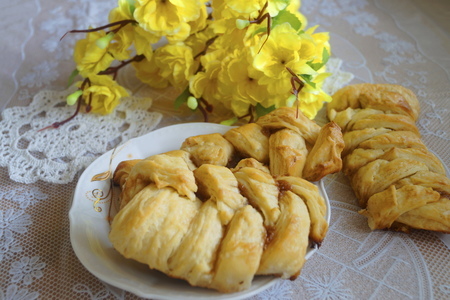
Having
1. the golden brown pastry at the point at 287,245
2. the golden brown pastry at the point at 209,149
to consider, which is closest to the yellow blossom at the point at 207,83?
the golden brown pastry at the point at 209,149

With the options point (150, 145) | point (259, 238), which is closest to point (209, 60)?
point (150, 145)

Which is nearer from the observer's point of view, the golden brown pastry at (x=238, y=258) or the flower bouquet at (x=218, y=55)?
the golden brown pastry at (x=238, y=258)

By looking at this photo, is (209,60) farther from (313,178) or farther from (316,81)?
(313,178)

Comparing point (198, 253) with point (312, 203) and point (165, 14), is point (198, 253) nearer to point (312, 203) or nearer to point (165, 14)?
point (312, 203)

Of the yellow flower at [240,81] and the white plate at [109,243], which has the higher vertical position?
the yellow flower at [240,81]

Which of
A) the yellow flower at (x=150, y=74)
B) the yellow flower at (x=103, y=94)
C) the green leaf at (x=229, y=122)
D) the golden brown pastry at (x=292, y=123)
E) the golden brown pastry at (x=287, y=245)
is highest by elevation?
the golden brown pastry at (x=292, y=123)

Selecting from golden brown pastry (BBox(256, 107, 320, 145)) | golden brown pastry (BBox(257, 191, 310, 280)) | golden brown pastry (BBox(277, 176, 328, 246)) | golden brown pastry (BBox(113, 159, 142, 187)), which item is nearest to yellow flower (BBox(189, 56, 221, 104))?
golden brown pastry (BBox(256, 107, 320, 145))

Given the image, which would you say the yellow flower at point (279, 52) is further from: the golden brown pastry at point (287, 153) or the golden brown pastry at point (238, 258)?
the golden brown pastry at point (238, 258)

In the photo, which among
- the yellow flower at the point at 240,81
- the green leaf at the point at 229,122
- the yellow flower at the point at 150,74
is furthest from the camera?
the yellow flower at the point at 150,74

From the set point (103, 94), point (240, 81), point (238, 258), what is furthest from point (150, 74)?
point (238, 258)
